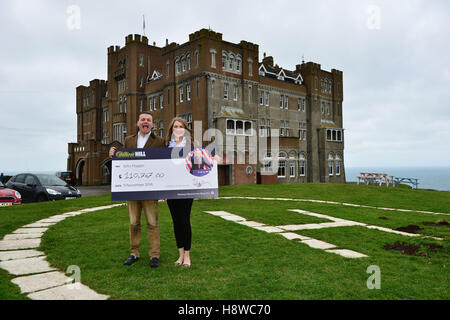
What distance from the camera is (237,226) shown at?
9453 mm

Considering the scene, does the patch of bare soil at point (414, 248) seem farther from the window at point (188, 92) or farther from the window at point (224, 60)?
the window at point (224, 60)

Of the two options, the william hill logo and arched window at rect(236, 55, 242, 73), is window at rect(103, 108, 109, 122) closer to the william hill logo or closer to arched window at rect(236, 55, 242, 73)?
arched window at rect(236, 55, 242, 73)

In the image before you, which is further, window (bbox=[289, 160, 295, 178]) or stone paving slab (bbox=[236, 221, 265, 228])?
window (bbox=[289, 160, 295, 178])

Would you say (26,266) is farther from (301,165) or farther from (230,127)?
(301,165)

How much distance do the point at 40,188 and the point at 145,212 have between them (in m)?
13.9

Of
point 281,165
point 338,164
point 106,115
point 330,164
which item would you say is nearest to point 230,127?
point 281,165

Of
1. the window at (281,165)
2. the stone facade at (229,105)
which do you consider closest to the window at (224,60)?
the stone facade at (229,105)

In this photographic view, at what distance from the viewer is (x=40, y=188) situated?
17.3 metres

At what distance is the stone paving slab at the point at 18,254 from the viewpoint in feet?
21.0

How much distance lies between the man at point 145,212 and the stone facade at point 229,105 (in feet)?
93.5

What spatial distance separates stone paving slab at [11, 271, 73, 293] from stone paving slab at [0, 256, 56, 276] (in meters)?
0.30

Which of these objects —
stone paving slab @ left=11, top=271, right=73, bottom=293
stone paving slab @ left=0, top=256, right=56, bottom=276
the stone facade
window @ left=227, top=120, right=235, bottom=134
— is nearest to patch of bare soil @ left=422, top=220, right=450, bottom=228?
stone paving slab @ left=11, top=271, right=73, bottom=293

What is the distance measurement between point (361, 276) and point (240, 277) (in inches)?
73.0

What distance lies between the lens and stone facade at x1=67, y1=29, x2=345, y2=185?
119 ft
